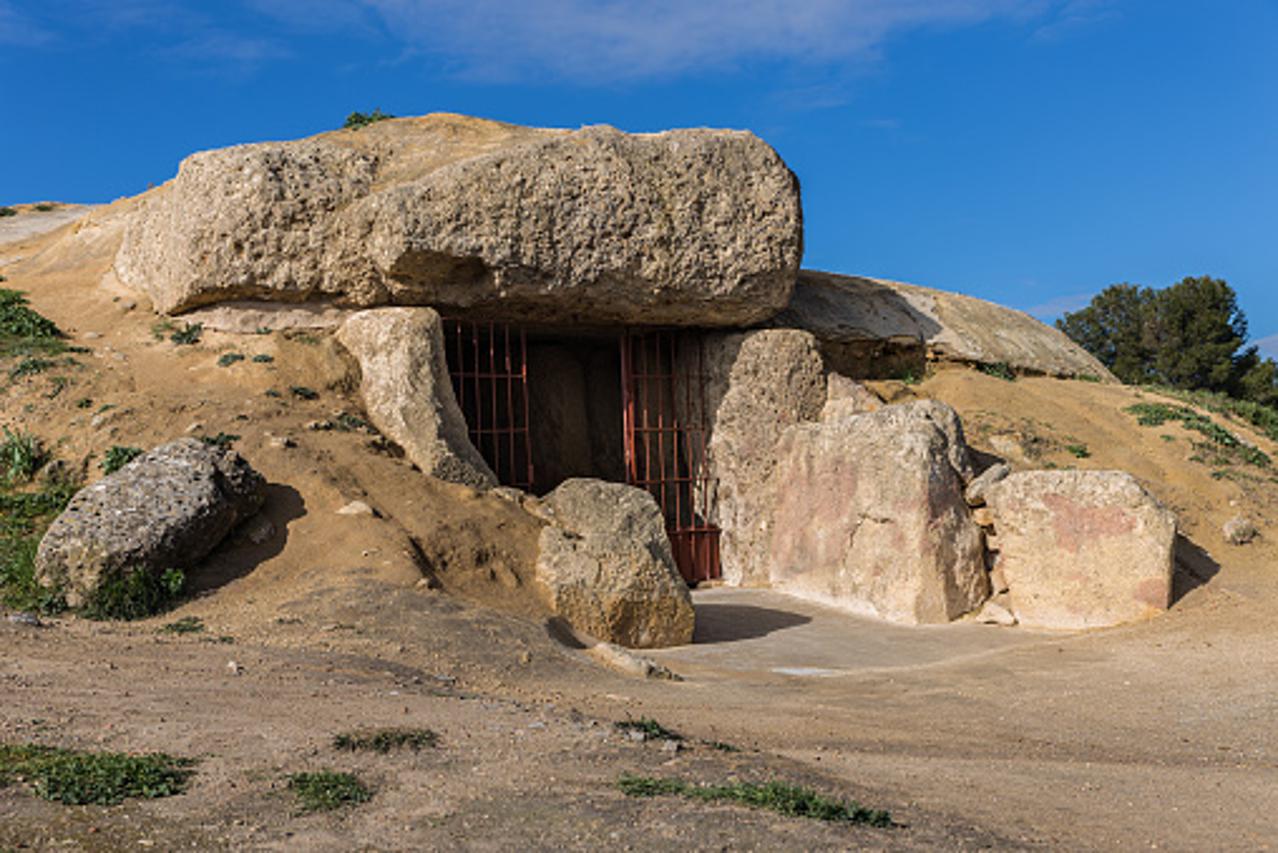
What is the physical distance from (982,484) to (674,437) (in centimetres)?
474

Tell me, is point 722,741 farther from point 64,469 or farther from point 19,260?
point 19,260

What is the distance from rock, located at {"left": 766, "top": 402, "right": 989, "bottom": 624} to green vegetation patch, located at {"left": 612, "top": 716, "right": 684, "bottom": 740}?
246 inches

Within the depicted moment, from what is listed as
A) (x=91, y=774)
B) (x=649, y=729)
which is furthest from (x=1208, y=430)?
(x=91, y=774)

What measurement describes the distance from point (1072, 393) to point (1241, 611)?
299 inches

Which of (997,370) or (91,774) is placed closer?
(91,774)

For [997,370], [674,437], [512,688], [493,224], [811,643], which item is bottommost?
[811,643]

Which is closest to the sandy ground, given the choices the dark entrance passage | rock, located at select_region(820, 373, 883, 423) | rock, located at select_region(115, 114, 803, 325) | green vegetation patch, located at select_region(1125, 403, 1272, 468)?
green vegetation patch, located at select_region(1125, 403, 1272, 468)

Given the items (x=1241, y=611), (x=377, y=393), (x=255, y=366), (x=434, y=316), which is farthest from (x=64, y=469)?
(x=1241, y=611)

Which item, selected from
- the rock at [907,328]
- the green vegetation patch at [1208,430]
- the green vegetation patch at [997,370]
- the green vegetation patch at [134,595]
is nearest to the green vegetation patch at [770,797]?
the green vegetation patch at [134,595]

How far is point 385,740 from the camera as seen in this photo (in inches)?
214

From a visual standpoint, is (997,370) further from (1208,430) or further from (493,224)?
(493,224)

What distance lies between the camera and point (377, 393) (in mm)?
12898

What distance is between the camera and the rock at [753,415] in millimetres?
15023

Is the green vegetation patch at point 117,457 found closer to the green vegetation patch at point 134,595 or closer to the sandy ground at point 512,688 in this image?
the sandy ground at point 512,688
